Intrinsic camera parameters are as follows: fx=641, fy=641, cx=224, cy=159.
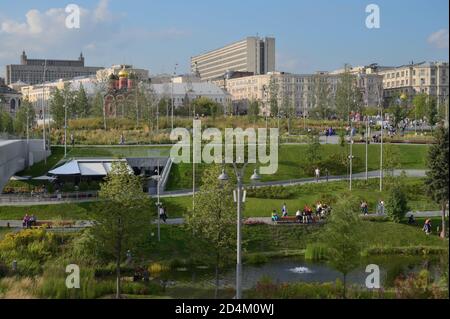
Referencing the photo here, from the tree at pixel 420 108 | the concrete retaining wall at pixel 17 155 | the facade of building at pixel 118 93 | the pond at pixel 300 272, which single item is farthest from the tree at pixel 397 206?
the facade of building at pixel 118 93

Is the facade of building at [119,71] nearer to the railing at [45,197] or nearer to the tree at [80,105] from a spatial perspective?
the tree at [80,105]

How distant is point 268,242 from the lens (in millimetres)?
30844

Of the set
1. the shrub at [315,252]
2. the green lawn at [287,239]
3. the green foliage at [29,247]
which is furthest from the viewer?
the green lawn at [287,239]

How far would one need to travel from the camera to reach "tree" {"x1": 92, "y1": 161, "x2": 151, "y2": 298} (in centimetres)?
2420

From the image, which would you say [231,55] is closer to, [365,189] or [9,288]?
[365,189]

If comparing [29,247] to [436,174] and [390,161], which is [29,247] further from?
[390,161]

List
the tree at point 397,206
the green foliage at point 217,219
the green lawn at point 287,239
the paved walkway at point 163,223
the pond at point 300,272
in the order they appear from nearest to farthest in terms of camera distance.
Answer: the green foliage at point 217,219 → the pond at point 300,272 → the green lawn at point 287,239 → the paved walkway at point 163,223 → the tree at point 397,206

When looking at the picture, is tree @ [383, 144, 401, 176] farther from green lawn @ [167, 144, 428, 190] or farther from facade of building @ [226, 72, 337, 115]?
facade of building @ [226, 72, 337, 115]

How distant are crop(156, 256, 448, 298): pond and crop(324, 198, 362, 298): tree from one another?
6.37ft

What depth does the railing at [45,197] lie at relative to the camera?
3500 centimetres

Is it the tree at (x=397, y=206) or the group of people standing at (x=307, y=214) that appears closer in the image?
the group of people standing at (x=307, y=214)

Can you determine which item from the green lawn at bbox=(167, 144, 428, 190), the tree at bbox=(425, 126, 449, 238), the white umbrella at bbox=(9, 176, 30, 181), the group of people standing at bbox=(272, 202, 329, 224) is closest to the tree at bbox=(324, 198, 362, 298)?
the group of people standing at bbox=(272, 202, 329, 224)

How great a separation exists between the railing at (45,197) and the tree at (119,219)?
11145 millimetres

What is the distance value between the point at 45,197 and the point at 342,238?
19.3 m
